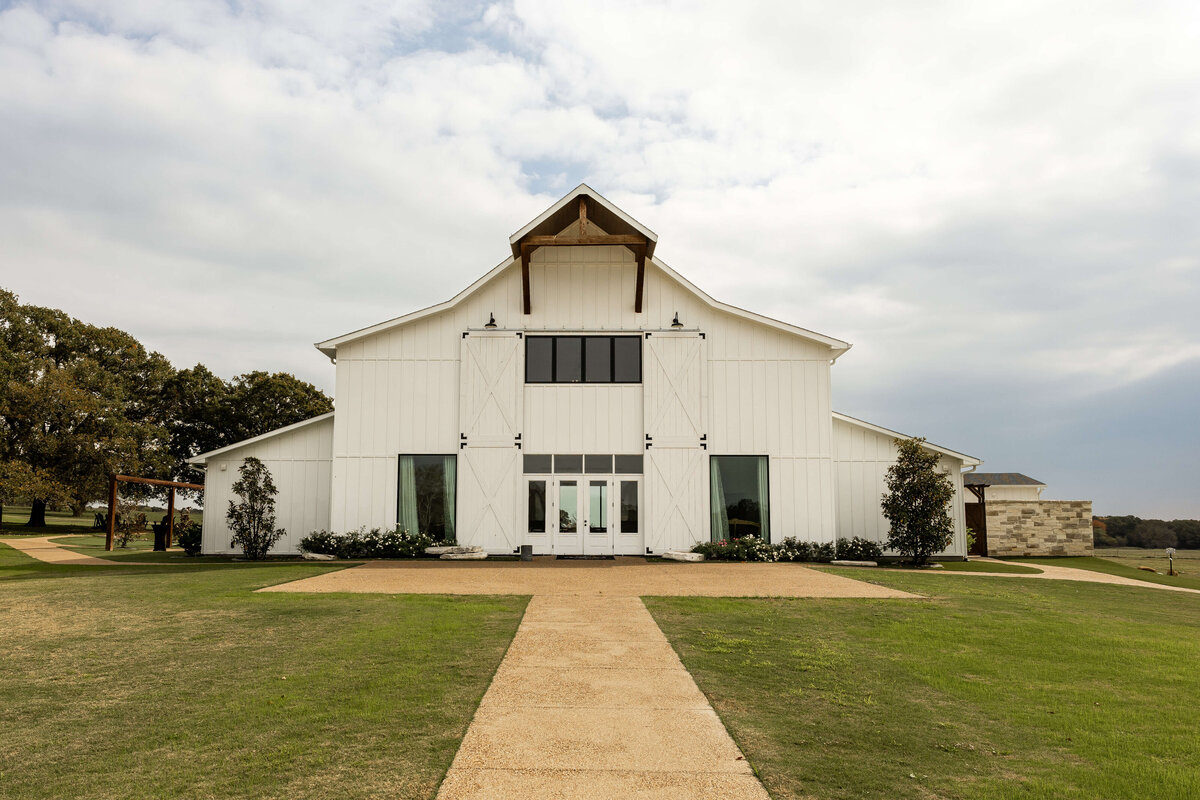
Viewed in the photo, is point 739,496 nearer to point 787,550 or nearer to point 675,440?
point 787,550

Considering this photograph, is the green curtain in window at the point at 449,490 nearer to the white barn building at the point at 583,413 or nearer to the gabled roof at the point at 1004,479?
the white barn building at the point at 583,413

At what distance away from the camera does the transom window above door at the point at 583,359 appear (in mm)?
20734

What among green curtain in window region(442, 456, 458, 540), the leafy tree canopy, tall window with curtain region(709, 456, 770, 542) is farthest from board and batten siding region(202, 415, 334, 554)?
the leafy tree canopy

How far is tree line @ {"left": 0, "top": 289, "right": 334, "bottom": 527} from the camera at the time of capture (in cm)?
3441

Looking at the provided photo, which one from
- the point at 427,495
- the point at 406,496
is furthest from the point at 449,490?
the point at 406,496

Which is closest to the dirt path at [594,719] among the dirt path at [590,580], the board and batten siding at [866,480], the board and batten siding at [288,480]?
the dirt path at [590,580]

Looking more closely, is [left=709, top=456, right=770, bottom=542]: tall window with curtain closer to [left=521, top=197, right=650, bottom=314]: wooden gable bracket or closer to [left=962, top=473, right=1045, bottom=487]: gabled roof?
[left=521, top=197, right=650, bottom=314]: wooden gable bracket

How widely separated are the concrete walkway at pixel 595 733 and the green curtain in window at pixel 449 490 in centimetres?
1234

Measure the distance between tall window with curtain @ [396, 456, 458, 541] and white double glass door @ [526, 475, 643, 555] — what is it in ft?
6.78

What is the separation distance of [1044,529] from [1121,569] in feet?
12.4

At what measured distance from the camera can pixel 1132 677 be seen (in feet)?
22.9

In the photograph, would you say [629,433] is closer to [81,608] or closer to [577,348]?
[577,348]

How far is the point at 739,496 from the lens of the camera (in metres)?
20.4

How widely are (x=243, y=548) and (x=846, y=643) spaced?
58.0 ft
